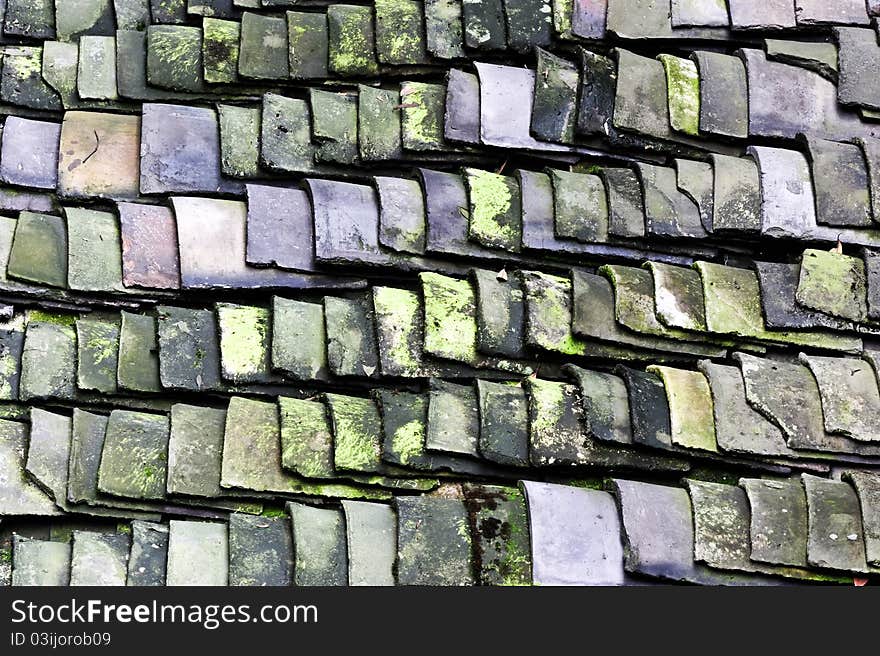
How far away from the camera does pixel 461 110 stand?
685 centimetres

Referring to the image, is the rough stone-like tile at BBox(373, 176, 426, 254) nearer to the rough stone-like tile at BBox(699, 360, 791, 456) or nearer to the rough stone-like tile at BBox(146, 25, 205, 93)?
the rough stone-like tile at BBox(146, 25, 205, 93)

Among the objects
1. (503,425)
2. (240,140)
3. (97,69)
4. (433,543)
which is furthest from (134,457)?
(97,69)

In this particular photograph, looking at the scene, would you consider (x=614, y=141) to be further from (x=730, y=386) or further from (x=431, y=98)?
(x=730, y=386)

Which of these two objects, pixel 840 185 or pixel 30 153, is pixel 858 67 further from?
pixel 30 153

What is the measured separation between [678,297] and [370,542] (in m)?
1.72

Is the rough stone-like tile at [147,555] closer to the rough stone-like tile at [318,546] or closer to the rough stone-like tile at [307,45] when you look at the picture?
the rough stone-like tile at [318,546]

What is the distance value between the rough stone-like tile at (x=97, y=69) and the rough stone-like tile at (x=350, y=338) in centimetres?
182

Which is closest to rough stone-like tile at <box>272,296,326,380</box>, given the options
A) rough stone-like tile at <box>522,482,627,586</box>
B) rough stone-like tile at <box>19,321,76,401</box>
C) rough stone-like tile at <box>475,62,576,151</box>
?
rough stone-like tile at <box>19,321,76,401</box>

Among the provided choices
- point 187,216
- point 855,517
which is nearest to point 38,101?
point 187,216

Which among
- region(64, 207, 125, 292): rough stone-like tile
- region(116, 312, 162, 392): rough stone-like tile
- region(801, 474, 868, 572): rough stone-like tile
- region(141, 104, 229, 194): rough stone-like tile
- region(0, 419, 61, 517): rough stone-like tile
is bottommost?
region(801, 474, 868, 572): rough stone-like tile

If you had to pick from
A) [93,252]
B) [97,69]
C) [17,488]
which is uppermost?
[97,69]

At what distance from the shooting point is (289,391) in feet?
20.5

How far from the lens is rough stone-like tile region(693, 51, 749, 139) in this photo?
6.80 m

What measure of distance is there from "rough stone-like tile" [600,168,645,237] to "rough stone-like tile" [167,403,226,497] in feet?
6.20
